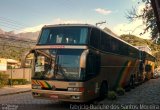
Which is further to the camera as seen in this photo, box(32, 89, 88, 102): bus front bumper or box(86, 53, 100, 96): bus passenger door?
box(86, 53, 100, 96): bus passenger door

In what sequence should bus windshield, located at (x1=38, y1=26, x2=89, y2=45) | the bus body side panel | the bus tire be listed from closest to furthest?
bus windshield, located at (x1=38, y1=26, x2=89, y2=45) → the bus tire → the bus body side panel

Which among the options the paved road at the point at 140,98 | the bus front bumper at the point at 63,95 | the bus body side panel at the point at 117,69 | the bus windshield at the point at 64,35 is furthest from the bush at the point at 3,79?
the bus front bumper at the point at 63,95

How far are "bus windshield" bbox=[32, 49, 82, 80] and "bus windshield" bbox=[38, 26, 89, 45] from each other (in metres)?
0.61

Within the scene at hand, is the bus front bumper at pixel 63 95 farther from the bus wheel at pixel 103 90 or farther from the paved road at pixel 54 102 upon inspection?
the bus wheel at pixel 103 90

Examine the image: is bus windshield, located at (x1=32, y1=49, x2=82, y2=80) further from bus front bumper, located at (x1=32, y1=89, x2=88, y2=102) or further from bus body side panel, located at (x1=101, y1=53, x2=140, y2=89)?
bus body side panel, located at (x1=101, y1=53, x2=140, y2=89)

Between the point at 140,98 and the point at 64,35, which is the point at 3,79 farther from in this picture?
the point at 64,35

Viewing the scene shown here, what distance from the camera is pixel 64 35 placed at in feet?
48.8

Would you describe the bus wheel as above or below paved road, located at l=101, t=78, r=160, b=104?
above

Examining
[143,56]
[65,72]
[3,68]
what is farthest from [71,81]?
[143,56]

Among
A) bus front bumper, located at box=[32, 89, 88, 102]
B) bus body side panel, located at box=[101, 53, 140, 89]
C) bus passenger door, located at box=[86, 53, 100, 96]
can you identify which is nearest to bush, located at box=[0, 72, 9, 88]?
bus body side panel, located at box=[101, 53, 140, 89]

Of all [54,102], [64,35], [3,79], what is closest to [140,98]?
[54,102]

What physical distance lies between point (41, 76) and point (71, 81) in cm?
148

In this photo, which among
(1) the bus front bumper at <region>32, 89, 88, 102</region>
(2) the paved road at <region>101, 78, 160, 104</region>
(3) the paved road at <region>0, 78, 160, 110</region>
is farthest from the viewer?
(2) the paved road at <region>101, 78, 160, 104</region>

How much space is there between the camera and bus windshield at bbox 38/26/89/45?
14.5m
